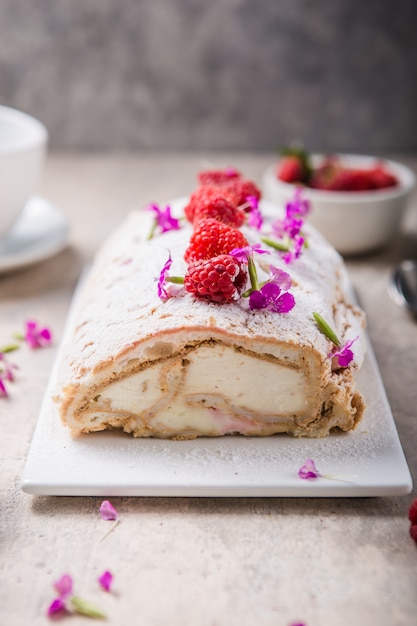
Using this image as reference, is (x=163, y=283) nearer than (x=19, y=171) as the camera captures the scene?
Yes

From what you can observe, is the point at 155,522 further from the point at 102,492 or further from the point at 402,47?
the point at 402,47

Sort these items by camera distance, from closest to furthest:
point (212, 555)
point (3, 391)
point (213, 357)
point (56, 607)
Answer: point (56, 607), point (212, 555), point (213, 357), point (3, 391)

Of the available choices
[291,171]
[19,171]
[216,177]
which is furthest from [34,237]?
[291,171]

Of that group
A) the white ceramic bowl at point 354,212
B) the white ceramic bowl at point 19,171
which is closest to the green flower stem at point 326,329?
the white ceramic bowl at point 354,212

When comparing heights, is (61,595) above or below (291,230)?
below

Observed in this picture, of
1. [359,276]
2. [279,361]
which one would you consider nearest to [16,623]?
[279,361]

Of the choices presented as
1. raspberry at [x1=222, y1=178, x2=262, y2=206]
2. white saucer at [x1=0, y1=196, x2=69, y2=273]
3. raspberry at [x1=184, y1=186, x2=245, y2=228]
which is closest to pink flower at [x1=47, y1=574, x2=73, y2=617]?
raspberry at [x1=184, y1=186, x2=245, y2=228]

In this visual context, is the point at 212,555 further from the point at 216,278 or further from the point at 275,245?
the point at 275,245
